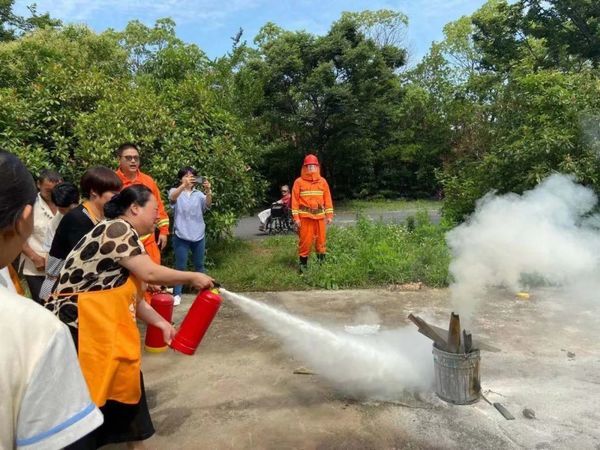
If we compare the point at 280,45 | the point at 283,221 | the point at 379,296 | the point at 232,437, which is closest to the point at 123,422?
the point at 232,437

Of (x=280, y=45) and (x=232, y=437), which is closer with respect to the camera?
(x=232, y=437)

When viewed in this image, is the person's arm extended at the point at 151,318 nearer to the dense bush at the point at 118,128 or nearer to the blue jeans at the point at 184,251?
the blue jeans at the point at 184,251

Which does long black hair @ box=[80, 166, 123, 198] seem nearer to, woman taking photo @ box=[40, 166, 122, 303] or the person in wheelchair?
woman taking photo @ box=[40, 166, 122, 303]

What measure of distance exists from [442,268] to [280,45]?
15.7m

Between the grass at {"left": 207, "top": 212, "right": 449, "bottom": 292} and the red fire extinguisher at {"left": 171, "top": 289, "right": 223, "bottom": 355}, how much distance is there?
14.4 feet

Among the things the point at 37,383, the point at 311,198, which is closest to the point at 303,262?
the point at 311,198

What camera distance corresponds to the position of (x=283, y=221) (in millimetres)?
14438

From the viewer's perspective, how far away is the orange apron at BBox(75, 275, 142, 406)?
2365 mm

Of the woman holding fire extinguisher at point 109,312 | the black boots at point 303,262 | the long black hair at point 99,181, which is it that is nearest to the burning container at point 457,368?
the woman holding fire extinguisher at point 109,312

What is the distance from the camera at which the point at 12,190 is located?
1099 millimetres

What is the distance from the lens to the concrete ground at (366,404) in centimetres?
330

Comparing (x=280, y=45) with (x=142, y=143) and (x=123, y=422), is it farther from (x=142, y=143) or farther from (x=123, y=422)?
(x=123, y=422)

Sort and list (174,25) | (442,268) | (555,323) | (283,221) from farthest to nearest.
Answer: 1. (174,25)
2. (283,221)
3. (442,268)
4. (555,323)

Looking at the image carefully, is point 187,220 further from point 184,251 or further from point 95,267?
point 95,267
